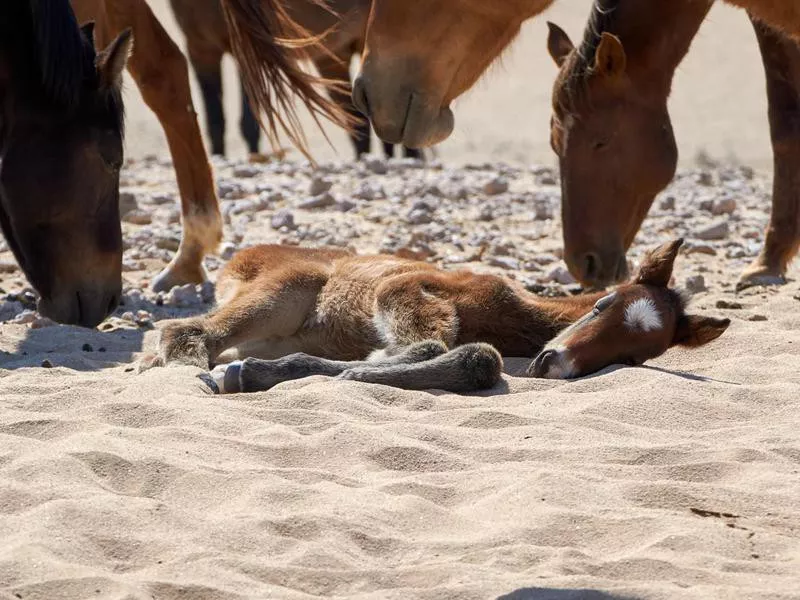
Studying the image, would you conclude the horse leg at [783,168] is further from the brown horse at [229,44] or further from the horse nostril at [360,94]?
the brown horse at [229,44]

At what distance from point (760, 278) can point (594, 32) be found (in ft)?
5.65

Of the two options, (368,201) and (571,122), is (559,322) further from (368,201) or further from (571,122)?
(368,201)

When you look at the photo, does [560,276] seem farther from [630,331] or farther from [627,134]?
[630,331]

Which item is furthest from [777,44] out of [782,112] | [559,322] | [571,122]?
[559,322]

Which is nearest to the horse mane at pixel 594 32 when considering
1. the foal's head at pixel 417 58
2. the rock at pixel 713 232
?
the foal's head at pixel 417 58

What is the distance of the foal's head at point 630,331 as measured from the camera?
188 inches

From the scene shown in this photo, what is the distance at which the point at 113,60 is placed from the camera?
5488mm

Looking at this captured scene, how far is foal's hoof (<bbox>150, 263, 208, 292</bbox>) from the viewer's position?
274 inches

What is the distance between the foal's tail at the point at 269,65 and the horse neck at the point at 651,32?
147 centimetres

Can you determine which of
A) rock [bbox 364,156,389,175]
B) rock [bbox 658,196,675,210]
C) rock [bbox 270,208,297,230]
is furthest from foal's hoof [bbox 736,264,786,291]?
rock [bbox 364,156,389,175]

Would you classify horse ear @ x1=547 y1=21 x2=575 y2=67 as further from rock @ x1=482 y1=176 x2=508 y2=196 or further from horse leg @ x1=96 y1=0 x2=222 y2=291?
rock @ x1=482 y1=176 x2=508 y2=196

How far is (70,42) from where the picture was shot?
5340 mm

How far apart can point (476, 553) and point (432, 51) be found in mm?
1987

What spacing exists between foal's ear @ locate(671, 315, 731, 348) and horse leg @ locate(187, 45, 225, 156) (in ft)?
31.4
